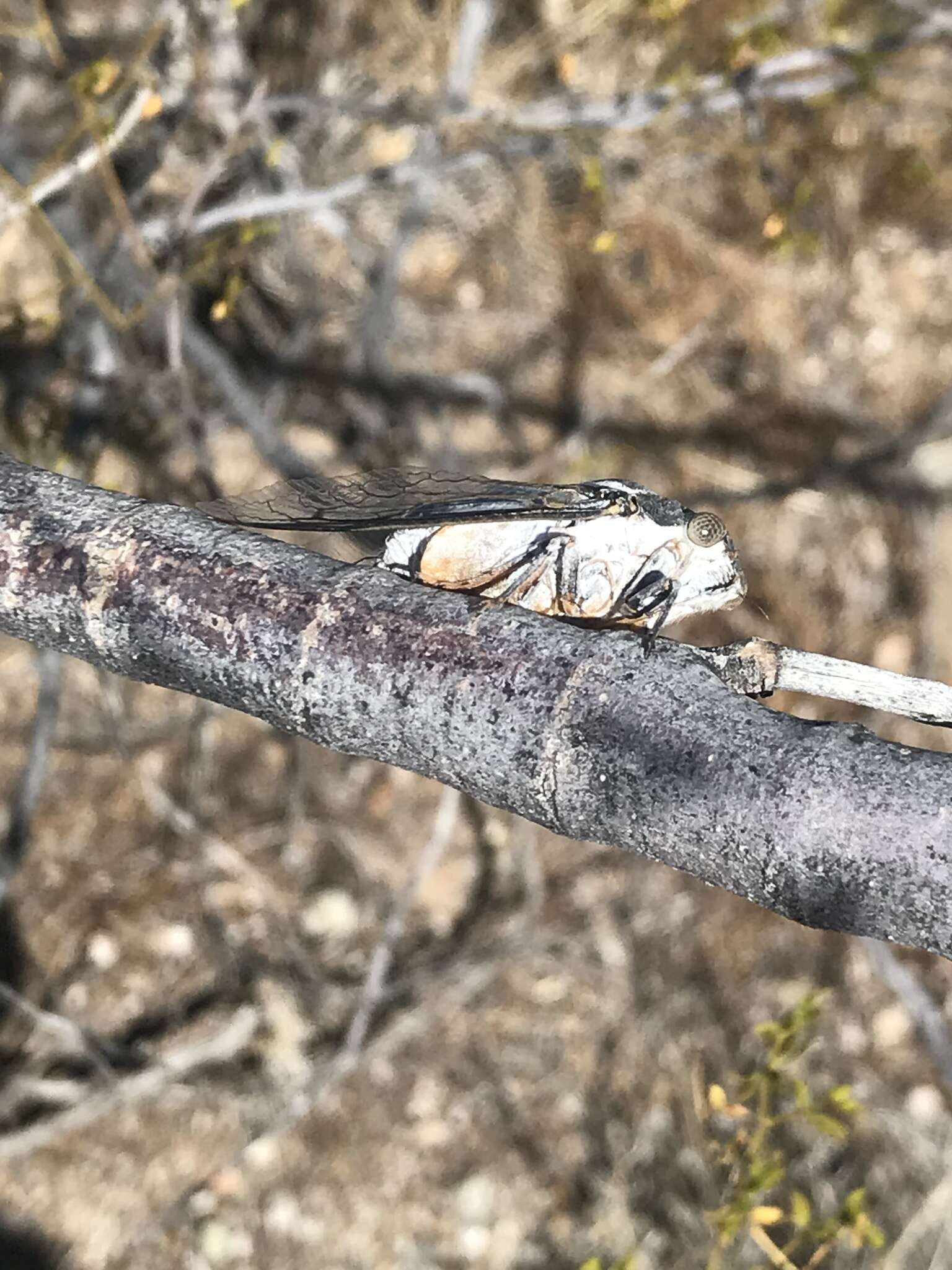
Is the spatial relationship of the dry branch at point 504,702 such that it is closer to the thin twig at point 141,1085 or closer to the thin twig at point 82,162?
the thin twig at point 82,162

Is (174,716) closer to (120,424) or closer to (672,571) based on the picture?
(120,424)

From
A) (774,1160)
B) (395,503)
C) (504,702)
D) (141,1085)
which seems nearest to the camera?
(504,702)

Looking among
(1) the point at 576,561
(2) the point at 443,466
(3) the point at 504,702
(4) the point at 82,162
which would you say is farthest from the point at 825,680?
(2) the point at 443,466

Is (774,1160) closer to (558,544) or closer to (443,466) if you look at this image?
(558,544)

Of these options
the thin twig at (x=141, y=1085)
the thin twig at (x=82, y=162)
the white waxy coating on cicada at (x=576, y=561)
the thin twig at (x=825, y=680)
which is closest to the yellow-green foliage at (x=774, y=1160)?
the white waxy coating on cicada at (x=576, y=561)

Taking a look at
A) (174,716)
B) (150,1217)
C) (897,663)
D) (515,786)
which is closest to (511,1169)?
(150,1217)

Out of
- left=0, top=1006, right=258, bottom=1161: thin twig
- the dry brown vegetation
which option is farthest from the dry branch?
left=0, top=1006, right=258, bottom=1161: thin twig
